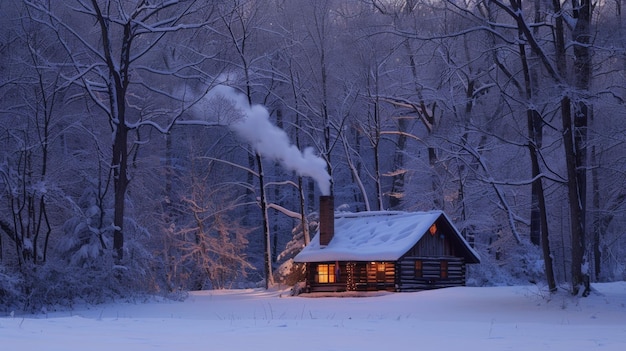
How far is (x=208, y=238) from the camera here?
1860 inches

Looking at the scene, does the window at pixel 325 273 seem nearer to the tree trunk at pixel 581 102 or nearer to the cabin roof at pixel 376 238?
the cabin roof at pixel 376 238

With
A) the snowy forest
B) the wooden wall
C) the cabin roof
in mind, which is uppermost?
the snowy forest

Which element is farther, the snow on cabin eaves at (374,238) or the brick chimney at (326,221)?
the brick chimney at (326,221)

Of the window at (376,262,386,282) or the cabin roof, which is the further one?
the window at (376,262,386,282)

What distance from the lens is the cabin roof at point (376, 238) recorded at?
117ft

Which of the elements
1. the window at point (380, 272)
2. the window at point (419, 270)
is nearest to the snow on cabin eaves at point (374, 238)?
the window at point (380, 272)

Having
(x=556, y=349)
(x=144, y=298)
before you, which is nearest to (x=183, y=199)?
(x=144, y=298)

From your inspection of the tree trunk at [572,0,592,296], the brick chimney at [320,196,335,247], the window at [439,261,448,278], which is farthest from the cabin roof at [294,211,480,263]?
the tree trunk at [572,0,592,296]

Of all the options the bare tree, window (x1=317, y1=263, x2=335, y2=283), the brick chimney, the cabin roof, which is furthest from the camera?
the brick chimney

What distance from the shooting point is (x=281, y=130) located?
45.0m

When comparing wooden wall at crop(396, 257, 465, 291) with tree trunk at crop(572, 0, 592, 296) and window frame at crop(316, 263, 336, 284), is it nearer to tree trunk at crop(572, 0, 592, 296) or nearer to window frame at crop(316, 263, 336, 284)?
window frame at crop(316, 263, 336, 284)

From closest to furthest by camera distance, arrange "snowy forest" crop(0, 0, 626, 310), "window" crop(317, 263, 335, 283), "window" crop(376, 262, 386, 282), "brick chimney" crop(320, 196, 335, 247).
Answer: "snowy forest" crop(0, 0, 626, 310) < "window" crop(376, 262, 386, 282) < "window" crop(317, 263, 335, 283) < "brick chimney" crop(320, 196, 335, 247)

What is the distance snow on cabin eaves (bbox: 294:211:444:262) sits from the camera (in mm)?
35719

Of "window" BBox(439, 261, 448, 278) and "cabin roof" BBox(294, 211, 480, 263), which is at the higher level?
"cabin roof" BBox(294, 211, 480, 263)
